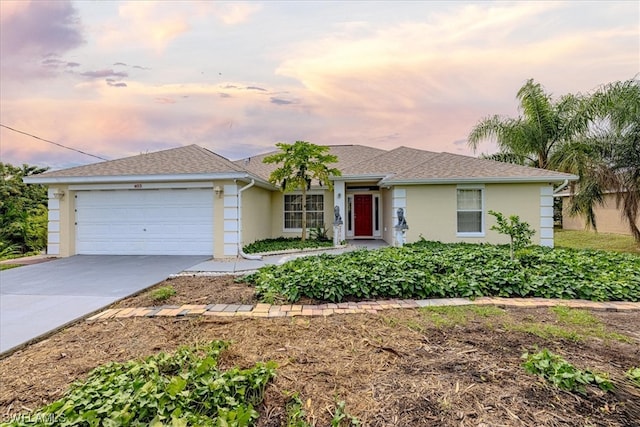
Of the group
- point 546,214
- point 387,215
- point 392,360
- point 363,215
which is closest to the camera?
point 392,360

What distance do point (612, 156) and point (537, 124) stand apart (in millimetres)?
3871

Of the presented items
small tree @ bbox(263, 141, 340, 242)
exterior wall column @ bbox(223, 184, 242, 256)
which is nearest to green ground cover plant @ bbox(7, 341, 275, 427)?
exterior wall column @ bbox(223, 184, 242, 256)

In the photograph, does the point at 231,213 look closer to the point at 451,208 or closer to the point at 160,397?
the point at 451,208

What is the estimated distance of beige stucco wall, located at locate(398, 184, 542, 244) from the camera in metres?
10.5

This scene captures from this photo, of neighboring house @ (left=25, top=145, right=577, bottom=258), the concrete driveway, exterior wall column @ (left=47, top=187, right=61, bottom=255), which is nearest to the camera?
the concrete driveway

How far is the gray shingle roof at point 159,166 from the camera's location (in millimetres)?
9344

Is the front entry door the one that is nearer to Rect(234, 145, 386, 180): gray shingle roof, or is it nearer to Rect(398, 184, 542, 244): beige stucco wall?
Rect(234, 145, 386, 180): gray shingle roof

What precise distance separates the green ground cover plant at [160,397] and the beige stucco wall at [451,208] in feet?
29.9

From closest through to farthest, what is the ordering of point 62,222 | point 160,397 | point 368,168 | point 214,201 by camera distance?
point 160,397 < point 214,201 < point 62,222 < point 368,168

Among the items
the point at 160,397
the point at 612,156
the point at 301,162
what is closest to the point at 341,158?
the point at 301,162

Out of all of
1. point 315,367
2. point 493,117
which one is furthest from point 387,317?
point 493,117

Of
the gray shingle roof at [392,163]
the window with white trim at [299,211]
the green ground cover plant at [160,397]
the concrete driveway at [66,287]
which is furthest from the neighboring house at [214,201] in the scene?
the green ground cover plant at [160,397]

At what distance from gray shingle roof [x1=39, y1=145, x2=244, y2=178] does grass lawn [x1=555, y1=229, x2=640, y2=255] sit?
45.4 feet

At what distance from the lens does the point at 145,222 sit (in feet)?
32.3
